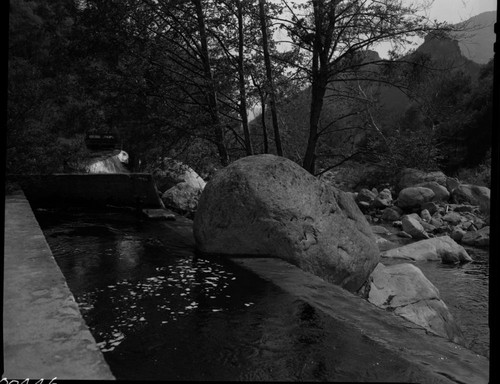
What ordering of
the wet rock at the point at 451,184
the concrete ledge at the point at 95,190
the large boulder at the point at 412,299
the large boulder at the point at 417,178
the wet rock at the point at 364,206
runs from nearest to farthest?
the large boulder at the point at 412,299
the concrete ledge at the point at 95,190
the wet rock at the point at 364,206
the wet rock at the point at 451,184
the large boulder at the point at 417,178

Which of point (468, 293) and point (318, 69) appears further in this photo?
point (318, 69)

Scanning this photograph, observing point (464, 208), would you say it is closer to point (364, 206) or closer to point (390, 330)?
point (364, 206)

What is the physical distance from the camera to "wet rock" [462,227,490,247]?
509 inches

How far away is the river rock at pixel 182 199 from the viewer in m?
13.4

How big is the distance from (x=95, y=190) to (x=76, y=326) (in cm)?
1073

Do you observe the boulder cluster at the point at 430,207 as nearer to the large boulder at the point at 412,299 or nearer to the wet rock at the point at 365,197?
the wet rock at the point at 365,197

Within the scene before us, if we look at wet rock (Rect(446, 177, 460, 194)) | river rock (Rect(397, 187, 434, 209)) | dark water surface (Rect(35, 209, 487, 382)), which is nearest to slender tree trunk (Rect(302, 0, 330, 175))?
dark water surface (Rect(35, 209, 487, 382))

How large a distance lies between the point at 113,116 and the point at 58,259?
226 inches

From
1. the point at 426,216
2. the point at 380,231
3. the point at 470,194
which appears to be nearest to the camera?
the point at 380,231

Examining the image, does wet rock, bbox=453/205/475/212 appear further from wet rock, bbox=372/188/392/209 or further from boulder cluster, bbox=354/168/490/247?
wet rock, bbox=372/188/392/209

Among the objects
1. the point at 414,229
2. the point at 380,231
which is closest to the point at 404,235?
the point at 414,229

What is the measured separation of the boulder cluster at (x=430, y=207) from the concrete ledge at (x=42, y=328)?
1205cm

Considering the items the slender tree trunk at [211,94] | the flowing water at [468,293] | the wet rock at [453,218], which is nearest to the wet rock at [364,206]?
the wet rock at [453,218]

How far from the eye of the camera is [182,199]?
1363 centimetres
